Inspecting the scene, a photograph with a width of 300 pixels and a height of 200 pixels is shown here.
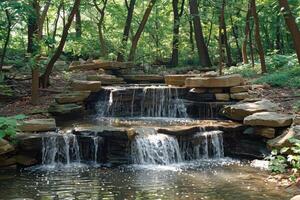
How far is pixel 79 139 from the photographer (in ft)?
31.7

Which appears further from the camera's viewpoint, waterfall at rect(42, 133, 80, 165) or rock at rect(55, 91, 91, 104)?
rock at rect(55, 91, 91, 104)

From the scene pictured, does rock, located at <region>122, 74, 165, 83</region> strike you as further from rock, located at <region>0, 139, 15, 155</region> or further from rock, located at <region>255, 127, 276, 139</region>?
rock, located at <region>0, 139, 15, 155</region>

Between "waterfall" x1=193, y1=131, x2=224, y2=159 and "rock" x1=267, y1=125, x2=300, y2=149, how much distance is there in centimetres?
115

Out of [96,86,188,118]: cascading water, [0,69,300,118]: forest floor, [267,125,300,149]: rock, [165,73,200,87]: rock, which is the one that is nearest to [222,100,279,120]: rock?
[0,69,300,118]: forest floor

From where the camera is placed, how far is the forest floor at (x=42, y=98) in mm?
11031

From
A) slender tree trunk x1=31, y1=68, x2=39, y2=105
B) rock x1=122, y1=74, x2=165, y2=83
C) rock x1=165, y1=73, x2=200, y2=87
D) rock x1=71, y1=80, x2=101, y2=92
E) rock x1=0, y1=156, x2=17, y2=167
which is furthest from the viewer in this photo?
rock x1=122, y1=74, x2=165, y2=83

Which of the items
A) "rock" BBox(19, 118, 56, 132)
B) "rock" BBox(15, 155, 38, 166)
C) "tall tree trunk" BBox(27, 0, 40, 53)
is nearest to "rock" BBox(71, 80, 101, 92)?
"tall tree trunk" BBox(27, 0, 40, 53)

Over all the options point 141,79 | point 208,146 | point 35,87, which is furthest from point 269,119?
point 141,79

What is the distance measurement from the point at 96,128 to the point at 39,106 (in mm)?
2449

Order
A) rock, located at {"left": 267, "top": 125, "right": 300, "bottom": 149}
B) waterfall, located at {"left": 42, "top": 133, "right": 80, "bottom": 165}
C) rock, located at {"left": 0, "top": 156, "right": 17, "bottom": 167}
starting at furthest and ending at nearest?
waterfall, located at {"left": 42, "top": 133, "right": 80, "bottom": 165}, rock, located at {"left": 0, "top": 156, "right": 17, "bottom": 167}, rock, located at {"left": 267, "top": 125, "right": 300, "bottom": 149}

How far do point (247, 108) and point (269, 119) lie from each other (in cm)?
109

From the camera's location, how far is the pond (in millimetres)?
6812

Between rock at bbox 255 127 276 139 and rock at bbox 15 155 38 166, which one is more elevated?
rock at bbox 255 127 276 139

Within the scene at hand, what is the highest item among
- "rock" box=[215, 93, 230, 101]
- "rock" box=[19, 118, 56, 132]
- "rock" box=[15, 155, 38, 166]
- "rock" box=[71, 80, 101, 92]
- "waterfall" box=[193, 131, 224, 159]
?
"rock" box=[71, 80, 101, 92]
